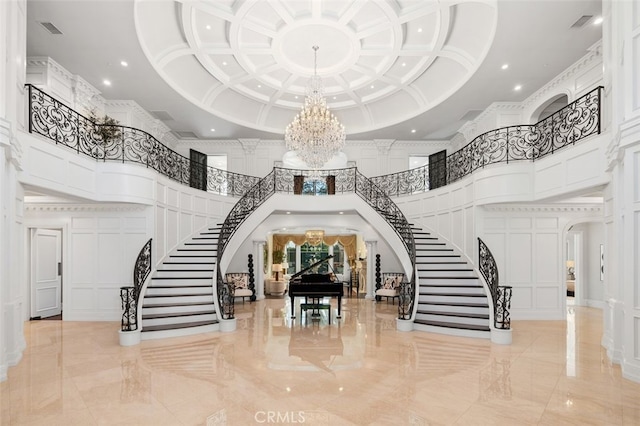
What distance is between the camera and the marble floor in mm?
3746

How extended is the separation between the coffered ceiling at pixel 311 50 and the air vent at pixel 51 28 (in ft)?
0.20

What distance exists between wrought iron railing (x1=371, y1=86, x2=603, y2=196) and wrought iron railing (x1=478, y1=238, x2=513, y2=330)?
2.27 m

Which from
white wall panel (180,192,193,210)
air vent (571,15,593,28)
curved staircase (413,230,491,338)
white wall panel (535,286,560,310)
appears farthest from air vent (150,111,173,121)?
white wall panel (535,286,560,310)

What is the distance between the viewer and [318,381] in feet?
15.4

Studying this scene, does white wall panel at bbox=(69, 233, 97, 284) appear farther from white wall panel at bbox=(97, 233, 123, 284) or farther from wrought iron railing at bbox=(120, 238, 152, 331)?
wrought iron railing at bbox=(120, 238, 152, 331)

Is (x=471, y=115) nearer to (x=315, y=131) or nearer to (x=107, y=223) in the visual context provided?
(x=315, y=131)

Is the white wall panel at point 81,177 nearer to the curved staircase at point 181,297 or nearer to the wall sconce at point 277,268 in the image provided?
the curved staircase at point 181,297

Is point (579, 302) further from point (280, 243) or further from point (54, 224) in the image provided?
point (54, 224)

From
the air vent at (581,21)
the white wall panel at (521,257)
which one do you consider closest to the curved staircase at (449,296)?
the white wall panel at (521,257)

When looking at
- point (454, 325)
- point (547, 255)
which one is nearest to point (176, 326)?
point (454, 325)

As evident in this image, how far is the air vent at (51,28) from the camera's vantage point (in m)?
6.67

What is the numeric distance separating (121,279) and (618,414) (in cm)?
960

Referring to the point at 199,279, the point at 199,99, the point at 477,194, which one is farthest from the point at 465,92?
the point at 199,279

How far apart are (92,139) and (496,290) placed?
9027mm
